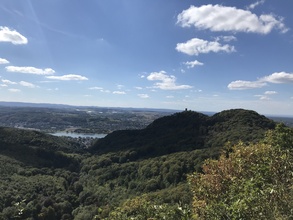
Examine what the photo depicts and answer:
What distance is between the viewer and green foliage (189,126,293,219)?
10008 mm

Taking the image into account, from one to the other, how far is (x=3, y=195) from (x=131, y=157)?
58103 mm

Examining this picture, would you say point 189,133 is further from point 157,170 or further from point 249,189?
point 249,189

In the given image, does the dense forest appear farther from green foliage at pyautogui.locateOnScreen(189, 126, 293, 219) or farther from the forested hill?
the forested hill

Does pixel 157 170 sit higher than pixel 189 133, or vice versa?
pixel 189 133

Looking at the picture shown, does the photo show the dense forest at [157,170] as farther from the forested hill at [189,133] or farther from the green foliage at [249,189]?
the forested hill at [189,133]

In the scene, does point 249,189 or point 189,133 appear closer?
point 249,189

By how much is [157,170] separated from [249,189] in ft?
281

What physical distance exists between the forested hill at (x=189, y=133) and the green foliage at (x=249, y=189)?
7430 cm

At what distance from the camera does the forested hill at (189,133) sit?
109 meters

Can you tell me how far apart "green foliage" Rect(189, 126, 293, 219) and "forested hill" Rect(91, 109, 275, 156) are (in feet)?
244

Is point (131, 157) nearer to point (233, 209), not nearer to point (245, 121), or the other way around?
point (245, 121)

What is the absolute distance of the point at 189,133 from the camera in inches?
5167

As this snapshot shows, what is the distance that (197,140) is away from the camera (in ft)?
388

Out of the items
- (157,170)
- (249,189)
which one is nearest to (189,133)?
(157,170)
